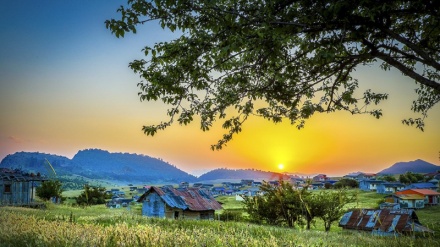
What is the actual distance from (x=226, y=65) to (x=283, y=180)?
30989mm

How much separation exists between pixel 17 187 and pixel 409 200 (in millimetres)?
88821

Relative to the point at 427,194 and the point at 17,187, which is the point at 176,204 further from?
the point at 427,194

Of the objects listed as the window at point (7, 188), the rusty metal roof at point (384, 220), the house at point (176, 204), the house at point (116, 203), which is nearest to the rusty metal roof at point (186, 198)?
the house at point (176, 204)

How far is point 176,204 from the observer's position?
4359 centimetres

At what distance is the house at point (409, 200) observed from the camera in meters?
87.9

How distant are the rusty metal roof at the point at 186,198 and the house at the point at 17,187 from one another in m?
14.3

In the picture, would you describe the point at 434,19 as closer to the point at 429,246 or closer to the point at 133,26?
the point at 429,246

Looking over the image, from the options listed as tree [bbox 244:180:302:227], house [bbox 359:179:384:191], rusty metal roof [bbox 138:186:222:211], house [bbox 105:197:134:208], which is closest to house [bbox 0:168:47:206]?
rusty metal roof [bbox 138:186:222:211]

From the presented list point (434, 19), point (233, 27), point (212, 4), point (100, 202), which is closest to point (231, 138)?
point (233, 27)

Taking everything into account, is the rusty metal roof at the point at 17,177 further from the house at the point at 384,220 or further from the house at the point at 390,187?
the house at the point at 390,187

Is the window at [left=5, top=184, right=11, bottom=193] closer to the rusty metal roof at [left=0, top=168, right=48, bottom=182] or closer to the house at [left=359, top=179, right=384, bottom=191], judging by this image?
the rusty metal roof at [left=0, top=168, right=48, bottom=182]

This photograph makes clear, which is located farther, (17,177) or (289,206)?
(17,177)

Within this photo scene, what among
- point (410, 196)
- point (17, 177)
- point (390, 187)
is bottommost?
point (410, 196)

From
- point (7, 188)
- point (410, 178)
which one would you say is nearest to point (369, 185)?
point (410, 178)
